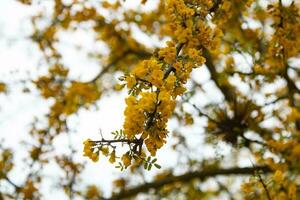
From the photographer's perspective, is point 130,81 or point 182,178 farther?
point 182,178

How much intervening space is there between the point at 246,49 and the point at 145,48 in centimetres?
300

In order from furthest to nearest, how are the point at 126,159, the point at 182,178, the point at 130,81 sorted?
the point at 182,178 → the point at 130,81 → the point at 126,159

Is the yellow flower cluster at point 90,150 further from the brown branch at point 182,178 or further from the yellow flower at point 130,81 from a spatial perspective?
the brown branch at point 182,178

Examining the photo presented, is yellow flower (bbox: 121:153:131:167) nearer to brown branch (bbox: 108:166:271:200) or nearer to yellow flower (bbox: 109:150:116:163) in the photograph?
yellow flower (bbox: 109:150:116:163)

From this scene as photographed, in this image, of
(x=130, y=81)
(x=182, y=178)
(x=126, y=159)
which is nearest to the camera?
(x=126, y=159)

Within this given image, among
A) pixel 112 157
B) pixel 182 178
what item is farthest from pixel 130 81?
pixel 182 178

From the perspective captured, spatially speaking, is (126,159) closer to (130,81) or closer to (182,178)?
(130,81)

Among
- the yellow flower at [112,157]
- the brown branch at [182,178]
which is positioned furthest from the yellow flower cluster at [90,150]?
the brown branch at [182,178]

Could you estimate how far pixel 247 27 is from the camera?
459cm

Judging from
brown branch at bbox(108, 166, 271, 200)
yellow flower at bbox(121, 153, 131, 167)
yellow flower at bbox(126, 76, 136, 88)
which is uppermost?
brown branch at bbox(108, 166, 271, 200)

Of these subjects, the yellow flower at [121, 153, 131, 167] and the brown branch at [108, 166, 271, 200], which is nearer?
the yellow flower at [121, 153, 131, 167]

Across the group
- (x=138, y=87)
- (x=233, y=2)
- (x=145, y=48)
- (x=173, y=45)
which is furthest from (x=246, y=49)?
(x=145, y=48)

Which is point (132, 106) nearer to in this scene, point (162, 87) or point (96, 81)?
point (162, 87)

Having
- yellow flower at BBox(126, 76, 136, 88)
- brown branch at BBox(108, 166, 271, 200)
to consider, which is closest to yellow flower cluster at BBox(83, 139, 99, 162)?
yellow flower at BBox(126, 76, 136, 88)
